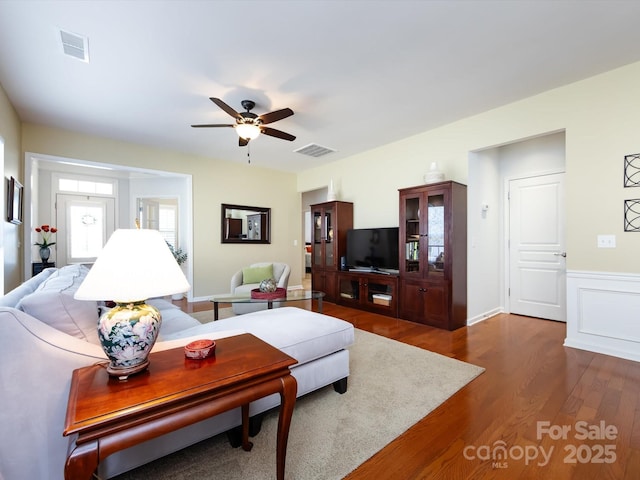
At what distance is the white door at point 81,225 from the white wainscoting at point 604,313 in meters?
8.17

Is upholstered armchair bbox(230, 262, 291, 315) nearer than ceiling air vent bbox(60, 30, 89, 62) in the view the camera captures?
No

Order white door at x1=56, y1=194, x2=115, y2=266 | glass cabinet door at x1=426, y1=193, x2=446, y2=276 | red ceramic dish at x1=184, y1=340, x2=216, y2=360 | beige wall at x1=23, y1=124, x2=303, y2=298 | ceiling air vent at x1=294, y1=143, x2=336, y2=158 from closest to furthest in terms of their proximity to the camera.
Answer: red ceramic dish at x1=184, y1=340, x2=216, y2=360 → glass cabinet door at x1=426, y1=193, x2=446, y2=276 → beige wall at x1=23, y1=124, x2=303, y2=298 → ceiling air vent at x1=294, y1=143, x2=336, y2=158 → white door at x1=56, y1=194, x2=115, y2=266

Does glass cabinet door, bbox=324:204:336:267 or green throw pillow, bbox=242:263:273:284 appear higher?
glass cabinet door, bbox=324:204:336:267

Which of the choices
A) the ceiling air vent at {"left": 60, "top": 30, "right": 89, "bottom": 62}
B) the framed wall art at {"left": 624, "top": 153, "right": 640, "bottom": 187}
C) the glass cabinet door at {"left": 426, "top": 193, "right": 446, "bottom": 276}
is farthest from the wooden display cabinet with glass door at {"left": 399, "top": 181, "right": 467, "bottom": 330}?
the ceiling air vent at {"left": 60, "top": 30, "right": 89, "bottom": 62}

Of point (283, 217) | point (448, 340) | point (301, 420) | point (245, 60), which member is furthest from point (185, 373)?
point (283, 217)

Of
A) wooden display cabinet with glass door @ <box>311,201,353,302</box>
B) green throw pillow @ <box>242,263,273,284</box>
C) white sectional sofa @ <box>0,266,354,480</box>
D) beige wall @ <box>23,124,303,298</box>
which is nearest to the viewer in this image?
white sectional sofa @ <box>0,266,354,480</box>

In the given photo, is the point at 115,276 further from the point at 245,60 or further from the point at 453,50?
the point at 453,50

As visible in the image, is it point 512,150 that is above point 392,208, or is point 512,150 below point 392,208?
above

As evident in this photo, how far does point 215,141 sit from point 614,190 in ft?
15.9

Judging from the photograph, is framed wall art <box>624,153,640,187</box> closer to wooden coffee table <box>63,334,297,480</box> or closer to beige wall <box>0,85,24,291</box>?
wooden coffee table <box>63,334,297,480</box>

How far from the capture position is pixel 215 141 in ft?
14.8

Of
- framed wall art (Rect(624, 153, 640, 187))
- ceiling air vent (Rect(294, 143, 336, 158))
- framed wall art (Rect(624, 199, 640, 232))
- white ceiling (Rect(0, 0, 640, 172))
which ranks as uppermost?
white ceiling (Rect(0, 0, 640, 172))

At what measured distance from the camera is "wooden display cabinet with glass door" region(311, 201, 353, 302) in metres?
5.06

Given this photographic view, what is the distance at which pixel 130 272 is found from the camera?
1.08 meters
